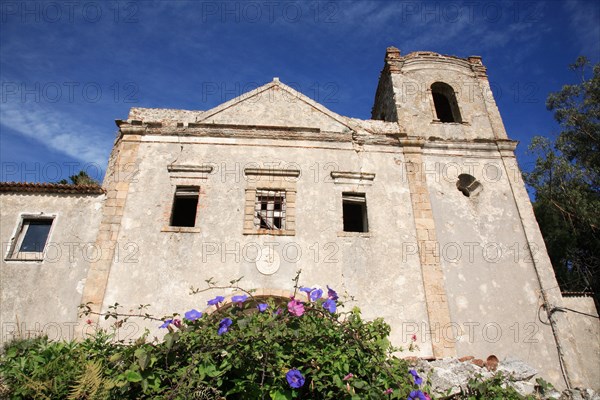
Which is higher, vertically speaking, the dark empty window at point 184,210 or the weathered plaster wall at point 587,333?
the dark empty window at point 184,210

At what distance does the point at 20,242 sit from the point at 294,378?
907cm

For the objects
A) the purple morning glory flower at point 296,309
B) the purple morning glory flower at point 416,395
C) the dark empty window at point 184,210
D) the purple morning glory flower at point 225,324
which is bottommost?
the purple morning glory flower at point 416,395

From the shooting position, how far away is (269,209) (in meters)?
9.94

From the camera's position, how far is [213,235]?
927 centimetres

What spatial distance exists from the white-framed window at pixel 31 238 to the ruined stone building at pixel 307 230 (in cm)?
3

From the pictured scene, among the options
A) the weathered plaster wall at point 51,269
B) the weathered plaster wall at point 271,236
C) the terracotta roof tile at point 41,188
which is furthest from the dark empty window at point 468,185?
the terracotta roof tile at point 41,188

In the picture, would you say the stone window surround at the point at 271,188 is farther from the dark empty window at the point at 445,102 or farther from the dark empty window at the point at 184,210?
the dark empty window at the point at 445,102

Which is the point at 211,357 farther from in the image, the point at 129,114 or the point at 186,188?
the point at 129,114

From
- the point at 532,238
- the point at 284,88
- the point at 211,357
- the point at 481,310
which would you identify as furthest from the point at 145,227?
the point at 532,238

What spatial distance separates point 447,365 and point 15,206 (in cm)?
1118

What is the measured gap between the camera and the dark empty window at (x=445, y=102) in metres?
12.9

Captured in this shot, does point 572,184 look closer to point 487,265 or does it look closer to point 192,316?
point 487,265

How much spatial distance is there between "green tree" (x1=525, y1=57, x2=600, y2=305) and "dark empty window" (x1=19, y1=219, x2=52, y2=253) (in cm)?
1792

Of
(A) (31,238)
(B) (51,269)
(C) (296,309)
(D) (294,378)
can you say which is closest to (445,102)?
(C) (296,309)
